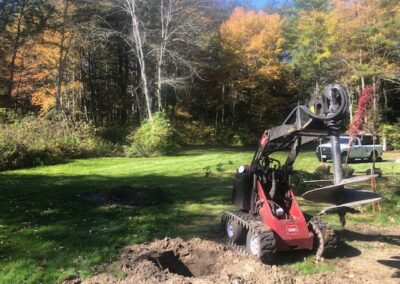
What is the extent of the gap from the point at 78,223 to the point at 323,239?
4791mm

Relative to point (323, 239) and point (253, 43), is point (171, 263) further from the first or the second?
point (253, 43)

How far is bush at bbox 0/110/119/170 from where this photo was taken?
19781 mm

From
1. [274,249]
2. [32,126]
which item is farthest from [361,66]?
[274,249]

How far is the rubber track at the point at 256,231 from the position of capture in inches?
245

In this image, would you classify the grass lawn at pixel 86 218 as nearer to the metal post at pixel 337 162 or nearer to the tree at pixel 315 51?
the metal post at pixel 337 162

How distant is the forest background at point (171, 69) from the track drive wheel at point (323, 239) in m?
16.6

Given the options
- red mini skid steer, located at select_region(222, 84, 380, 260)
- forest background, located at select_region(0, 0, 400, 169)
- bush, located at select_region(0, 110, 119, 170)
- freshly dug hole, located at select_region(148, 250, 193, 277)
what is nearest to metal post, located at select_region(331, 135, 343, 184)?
red mini skid steer, located at select_region(222, 84, 380, 260)

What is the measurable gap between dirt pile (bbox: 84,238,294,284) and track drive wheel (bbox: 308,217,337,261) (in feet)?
2.51

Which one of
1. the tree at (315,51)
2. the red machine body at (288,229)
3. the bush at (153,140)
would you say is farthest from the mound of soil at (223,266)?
the tree at (315,51)

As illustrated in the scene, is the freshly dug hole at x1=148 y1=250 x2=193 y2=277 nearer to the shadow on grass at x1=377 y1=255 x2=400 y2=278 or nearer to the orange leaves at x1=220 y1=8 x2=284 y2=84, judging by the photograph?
the shadow on grass at x1=377 y1=255 x2=400 y2=278

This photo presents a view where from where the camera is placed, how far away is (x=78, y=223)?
9.00 meters

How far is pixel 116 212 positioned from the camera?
1001cm

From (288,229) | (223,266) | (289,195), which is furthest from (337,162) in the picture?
(223,266)

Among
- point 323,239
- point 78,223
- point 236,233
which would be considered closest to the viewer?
point 323,239
